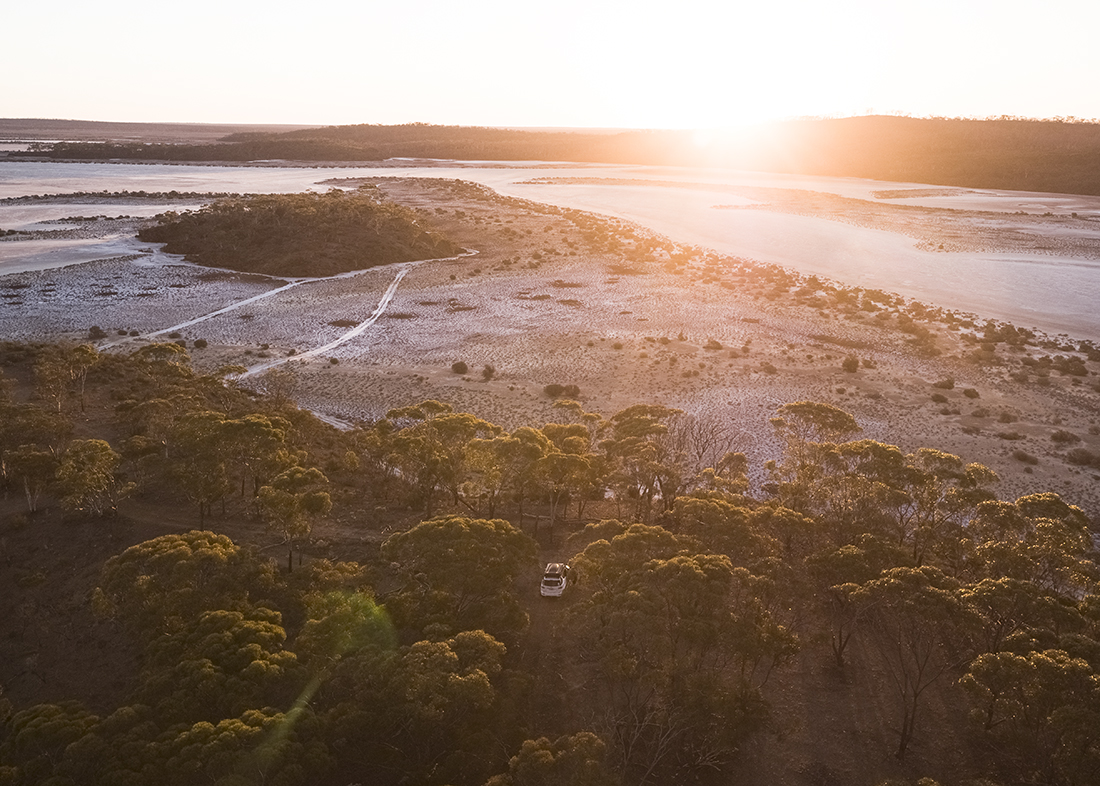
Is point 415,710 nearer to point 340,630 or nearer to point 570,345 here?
point 340,630

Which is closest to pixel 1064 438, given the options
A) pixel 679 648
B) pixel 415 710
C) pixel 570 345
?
pixel 570 345

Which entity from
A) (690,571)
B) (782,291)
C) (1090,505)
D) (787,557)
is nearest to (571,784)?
(690,571)

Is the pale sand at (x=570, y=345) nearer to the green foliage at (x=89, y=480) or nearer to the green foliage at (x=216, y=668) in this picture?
the green foliage at (x=89, y=480)

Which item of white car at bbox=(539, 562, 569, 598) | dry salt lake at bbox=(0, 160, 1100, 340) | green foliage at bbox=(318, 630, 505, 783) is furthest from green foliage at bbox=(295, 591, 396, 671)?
dry salt lake at bbox=(0, 160, 1100, 340)

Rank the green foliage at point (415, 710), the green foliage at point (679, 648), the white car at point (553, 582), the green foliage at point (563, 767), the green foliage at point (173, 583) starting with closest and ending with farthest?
the green foliage at point (563, 767)
the green foliage at point (415, 710)
the green foliage at point (679, 648)
the green foliage at point (173, 583)
the white car at point (553, 582)

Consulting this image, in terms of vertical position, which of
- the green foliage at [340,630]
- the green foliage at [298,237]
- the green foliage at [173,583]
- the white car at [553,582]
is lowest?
the white car at [553,582]

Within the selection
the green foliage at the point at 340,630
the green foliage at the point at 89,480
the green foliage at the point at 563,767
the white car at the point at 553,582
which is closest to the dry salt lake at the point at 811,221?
the white car at the point at 553,582
